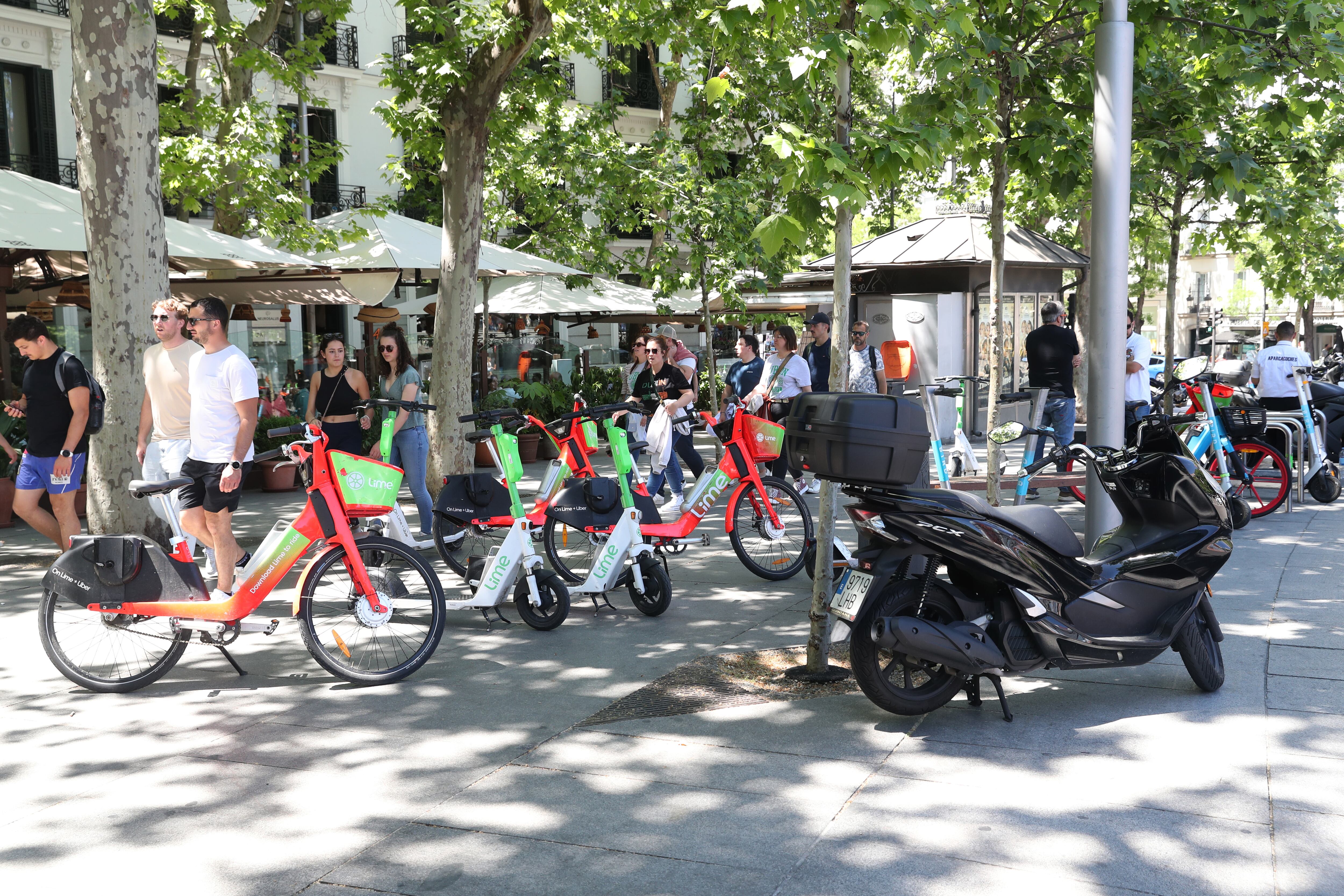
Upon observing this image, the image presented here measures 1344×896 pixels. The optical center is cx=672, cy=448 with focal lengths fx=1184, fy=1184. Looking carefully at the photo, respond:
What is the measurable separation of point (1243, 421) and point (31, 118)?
23734 millimetres

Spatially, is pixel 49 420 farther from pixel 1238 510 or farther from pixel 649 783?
pixel 1238 510

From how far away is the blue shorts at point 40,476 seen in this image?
758 centimetres

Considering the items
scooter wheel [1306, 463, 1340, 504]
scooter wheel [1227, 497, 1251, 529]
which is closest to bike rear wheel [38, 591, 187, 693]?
scooter wheel [1227, 497, 1251, 529]

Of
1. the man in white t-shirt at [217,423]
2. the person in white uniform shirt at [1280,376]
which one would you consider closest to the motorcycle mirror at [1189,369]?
the person in white uniform shirt at [1280,376]

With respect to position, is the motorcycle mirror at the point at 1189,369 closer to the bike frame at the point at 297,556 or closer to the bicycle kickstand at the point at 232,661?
the bike frame at the point at 297,556

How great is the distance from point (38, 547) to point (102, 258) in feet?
10.3

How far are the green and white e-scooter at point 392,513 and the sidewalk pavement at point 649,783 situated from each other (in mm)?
908

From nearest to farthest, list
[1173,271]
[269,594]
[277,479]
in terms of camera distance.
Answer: [269,594] < [277,479] < [1173,271]

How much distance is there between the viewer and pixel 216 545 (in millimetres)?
6285

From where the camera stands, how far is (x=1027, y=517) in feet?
16.5

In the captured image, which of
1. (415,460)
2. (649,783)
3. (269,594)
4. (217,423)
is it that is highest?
(217,423)

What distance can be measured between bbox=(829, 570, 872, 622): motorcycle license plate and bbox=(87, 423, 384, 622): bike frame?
216cm

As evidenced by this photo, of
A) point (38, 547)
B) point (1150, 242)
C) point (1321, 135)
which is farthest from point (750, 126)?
point (38, 547)

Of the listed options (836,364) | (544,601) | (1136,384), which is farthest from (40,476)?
(1136,384)
